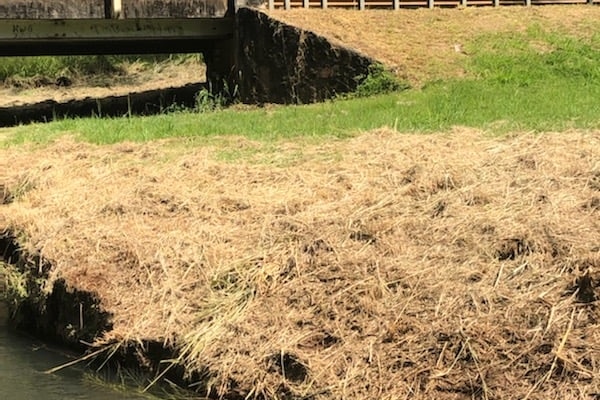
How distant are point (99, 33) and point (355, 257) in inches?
495

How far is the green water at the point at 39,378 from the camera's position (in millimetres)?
5617

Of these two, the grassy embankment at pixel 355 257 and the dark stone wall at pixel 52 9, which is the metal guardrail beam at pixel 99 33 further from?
the grassy embankment at pixel 355 257

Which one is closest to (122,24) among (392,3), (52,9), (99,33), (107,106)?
(99,33)

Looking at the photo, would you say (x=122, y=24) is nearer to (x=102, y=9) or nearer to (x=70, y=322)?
(x=102, y=9)

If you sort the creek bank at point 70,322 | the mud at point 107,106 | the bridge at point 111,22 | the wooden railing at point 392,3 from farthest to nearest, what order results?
1. the wooden railing at point 392,3
2. the mud at point 107,106
3. the bridge at point 111,22
4. the creek bank at point 70,322

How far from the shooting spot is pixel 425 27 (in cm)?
1694

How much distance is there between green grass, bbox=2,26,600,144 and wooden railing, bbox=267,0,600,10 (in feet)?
7.20

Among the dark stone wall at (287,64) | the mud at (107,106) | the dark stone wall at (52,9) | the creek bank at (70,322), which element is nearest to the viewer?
the creek bank at (70,322)

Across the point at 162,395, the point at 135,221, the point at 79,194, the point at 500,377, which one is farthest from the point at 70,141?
the point at 500,377

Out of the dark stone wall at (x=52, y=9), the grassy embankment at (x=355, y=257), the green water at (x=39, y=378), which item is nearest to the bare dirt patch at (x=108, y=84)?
the dark stone wall at (x=52, y=9)

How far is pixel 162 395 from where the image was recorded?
5.46 meters

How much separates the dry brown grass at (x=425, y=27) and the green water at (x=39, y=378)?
30.0 ft

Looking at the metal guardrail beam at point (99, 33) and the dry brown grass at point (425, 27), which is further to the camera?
the metal guardrail beam at point (99, 33)

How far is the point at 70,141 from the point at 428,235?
664cm
